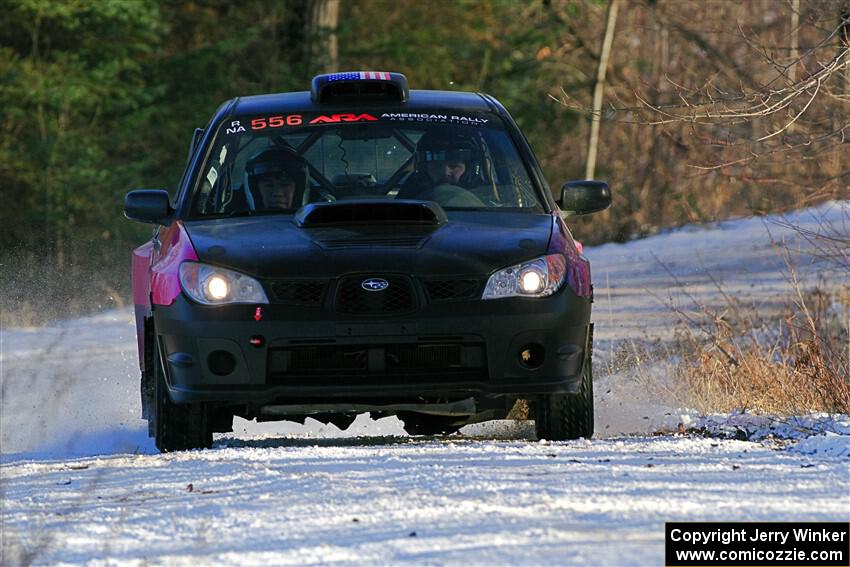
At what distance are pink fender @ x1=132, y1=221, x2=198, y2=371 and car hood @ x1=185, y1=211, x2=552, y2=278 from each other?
0.09m

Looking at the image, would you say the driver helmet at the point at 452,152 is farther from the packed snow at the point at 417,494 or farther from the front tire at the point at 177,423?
the front tire at the point at 177,423

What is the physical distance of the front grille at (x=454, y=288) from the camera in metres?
7.49

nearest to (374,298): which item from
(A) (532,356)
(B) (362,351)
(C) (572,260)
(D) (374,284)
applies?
(D) (374,284)

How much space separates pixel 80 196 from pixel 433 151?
847 inches

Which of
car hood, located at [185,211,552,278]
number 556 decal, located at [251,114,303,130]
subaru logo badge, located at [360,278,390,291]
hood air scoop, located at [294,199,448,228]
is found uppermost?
number 556 decal, located at [251,114,303,130]

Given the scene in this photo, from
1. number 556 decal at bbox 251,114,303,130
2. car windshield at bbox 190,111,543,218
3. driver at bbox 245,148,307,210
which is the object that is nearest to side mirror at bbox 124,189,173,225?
car windshield at bbox 190,111,543,218

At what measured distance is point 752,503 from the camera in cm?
577

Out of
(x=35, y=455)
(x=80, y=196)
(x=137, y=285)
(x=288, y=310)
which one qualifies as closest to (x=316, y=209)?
(x=288, y=310)

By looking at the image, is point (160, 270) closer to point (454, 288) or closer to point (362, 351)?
point (362, 351)

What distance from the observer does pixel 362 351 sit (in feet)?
24.7

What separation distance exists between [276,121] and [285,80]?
21242mm

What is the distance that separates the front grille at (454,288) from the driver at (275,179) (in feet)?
4.25

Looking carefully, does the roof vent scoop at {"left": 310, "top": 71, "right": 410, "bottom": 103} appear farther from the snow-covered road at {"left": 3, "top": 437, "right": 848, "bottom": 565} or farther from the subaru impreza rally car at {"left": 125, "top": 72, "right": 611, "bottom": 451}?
the snow-covered road at {"left": 3, "top": 437, "right": 848, "bottom": 565}

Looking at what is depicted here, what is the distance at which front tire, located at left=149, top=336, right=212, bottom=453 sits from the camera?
7902 mm
